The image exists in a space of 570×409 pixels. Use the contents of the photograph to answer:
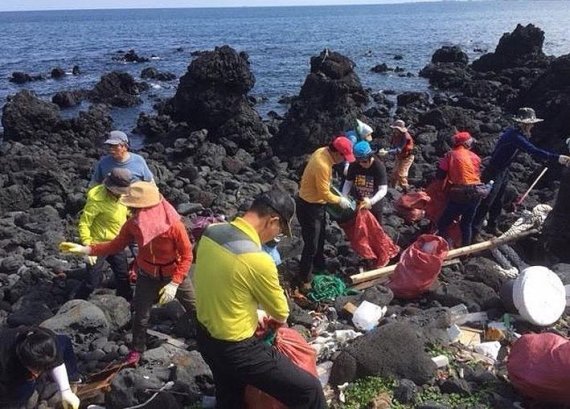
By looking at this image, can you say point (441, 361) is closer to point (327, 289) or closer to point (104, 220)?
point (327, 289)

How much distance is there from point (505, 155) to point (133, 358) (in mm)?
6612

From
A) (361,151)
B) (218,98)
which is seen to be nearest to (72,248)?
(361,151)

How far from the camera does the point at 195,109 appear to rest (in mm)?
24234

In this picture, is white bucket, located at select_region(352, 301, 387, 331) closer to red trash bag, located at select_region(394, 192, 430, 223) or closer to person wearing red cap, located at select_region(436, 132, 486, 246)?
person wearing red cap, located at select_region(436, 132, 486, 246)

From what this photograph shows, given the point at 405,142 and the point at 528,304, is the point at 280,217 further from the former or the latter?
the point at 405,142

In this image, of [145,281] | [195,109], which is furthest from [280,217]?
[195,109]

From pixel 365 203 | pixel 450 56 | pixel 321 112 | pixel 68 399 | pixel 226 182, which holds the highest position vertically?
pixel 365 203

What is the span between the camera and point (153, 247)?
6270 mm

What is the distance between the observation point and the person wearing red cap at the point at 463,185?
31.2 feet

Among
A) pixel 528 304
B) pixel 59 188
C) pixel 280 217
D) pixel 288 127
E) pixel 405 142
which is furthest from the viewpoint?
pixel 288 127

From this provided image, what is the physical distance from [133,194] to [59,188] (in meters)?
10.2

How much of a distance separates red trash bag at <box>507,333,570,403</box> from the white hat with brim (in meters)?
3.70

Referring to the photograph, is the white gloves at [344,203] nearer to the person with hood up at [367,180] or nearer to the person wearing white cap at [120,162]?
the person with hood up at [367,180]

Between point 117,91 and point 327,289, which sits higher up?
point 327,289
